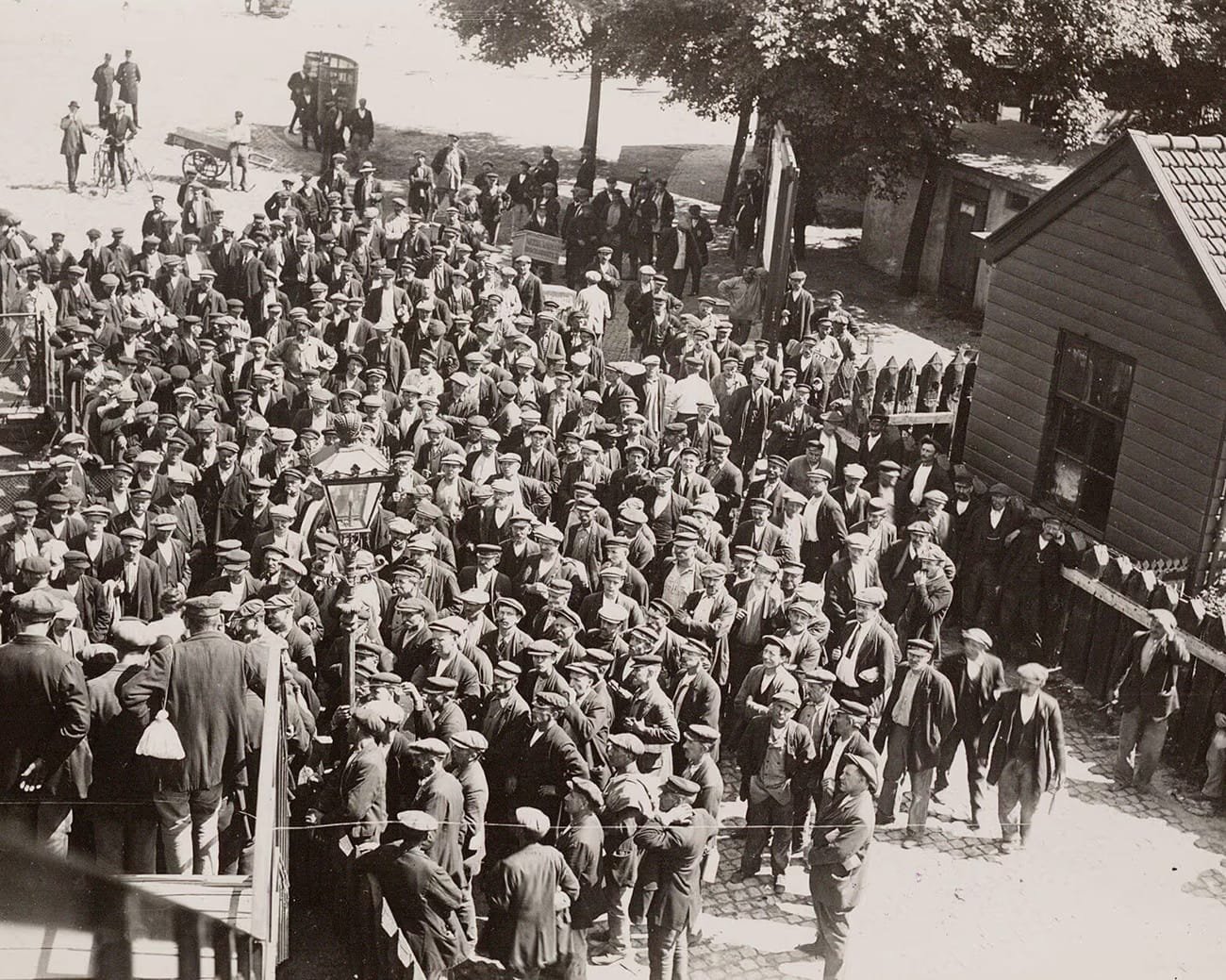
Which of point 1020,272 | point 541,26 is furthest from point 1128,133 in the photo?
point 541,26

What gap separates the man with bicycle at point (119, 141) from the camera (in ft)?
83.7

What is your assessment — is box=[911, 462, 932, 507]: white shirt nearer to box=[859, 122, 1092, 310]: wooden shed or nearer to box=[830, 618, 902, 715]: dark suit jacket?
box=[830, 618, 902, 715]: dark suit jacket

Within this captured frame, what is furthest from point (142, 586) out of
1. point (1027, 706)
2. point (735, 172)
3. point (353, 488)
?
point (735, 172)

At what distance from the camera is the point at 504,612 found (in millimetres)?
10500

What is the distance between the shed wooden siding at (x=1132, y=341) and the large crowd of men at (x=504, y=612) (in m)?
1.13

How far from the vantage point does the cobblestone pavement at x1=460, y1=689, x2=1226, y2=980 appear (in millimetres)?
9383

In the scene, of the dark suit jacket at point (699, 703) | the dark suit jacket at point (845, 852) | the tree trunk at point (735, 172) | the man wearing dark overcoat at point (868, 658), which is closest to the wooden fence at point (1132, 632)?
the man wearing dark overcoat at point (868, 658)

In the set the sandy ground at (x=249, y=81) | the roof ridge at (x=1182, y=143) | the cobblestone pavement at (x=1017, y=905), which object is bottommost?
the cobblestone pavement at (x=1017, y=905)

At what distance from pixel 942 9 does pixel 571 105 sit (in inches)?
790

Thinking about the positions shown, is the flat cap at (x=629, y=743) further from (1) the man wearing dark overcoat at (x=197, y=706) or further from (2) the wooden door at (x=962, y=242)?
(2) the wooden door at (x=962, y=242)

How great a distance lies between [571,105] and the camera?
132 feet

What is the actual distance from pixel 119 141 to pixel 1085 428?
18.9 metres

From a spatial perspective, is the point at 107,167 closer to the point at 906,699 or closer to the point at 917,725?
the point at 906,699

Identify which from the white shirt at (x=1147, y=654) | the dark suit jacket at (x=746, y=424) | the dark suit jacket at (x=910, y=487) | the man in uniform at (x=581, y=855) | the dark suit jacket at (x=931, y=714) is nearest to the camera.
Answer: the man in uniform at (x=581, y=855)
